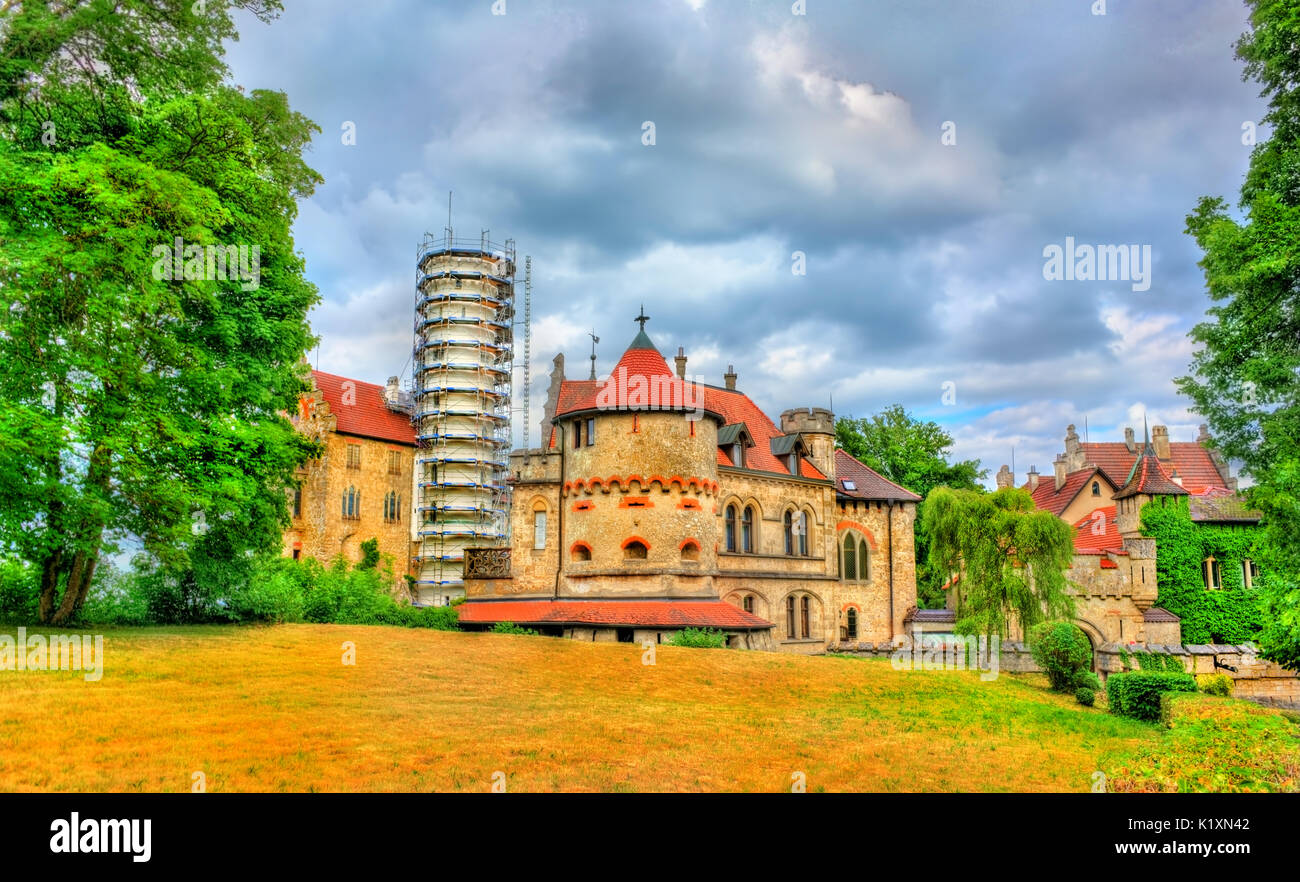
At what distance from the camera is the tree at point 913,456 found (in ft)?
170

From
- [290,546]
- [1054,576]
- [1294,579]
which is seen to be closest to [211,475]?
[1294,579]

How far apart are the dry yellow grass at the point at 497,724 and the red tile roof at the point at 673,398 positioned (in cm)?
1066

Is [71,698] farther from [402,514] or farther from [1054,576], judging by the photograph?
[402,514]

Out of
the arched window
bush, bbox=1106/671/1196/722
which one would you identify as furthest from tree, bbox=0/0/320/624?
the arched window

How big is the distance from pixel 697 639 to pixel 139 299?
1839cm

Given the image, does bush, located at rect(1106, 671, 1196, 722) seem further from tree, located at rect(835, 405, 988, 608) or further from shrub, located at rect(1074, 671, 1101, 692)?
tree, located at rect(835, 405, 988, 608)

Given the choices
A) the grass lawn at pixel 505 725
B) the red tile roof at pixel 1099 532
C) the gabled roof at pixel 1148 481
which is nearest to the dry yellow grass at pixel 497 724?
the grass lawn at pixel 505 725

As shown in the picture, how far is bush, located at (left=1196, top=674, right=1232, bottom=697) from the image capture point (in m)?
27.0

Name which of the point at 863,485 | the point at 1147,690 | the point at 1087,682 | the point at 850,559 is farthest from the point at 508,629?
the point at 1147,690

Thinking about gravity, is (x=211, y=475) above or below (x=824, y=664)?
above

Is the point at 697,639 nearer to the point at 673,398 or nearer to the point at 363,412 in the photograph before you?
the point at 673,398

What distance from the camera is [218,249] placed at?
2009cm

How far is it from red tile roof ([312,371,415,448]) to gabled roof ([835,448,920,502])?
29.1 metres
